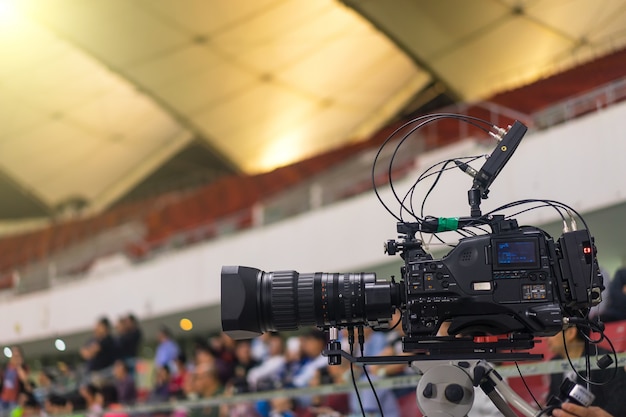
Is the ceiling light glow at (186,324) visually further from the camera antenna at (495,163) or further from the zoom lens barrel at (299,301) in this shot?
the camera antenna at (495,163)

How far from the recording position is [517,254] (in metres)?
2.23

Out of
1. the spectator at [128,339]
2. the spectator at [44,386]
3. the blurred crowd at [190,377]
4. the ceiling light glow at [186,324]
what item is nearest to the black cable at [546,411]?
the blurred crowd at [190,377]

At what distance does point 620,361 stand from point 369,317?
97 centimetres

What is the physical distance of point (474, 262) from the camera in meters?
2.25

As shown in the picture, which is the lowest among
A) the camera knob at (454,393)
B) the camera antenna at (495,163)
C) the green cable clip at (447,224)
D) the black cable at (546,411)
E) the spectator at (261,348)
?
the black cable at (546,411)

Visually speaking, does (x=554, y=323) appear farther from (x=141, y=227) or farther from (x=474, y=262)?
(x=141, y=227)

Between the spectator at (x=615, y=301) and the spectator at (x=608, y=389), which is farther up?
the spectator at (x=615, y=301)

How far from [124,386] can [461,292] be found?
13.9 ft

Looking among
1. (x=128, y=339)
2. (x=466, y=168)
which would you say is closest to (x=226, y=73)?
(x=128, y=339)

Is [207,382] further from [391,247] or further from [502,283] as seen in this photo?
[502,283]

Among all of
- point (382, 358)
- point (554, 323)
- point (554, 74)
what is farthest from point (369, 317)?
point (554, 74)

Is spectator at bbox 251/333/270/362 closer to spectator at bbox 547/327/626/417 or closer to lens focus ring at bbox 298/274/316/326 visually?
spectator at bbox 547/327/626/417

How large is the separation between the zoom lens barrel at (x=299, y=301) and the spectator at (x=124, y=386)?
369 cm

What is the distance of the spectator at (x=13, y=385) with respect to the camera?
236 inches
